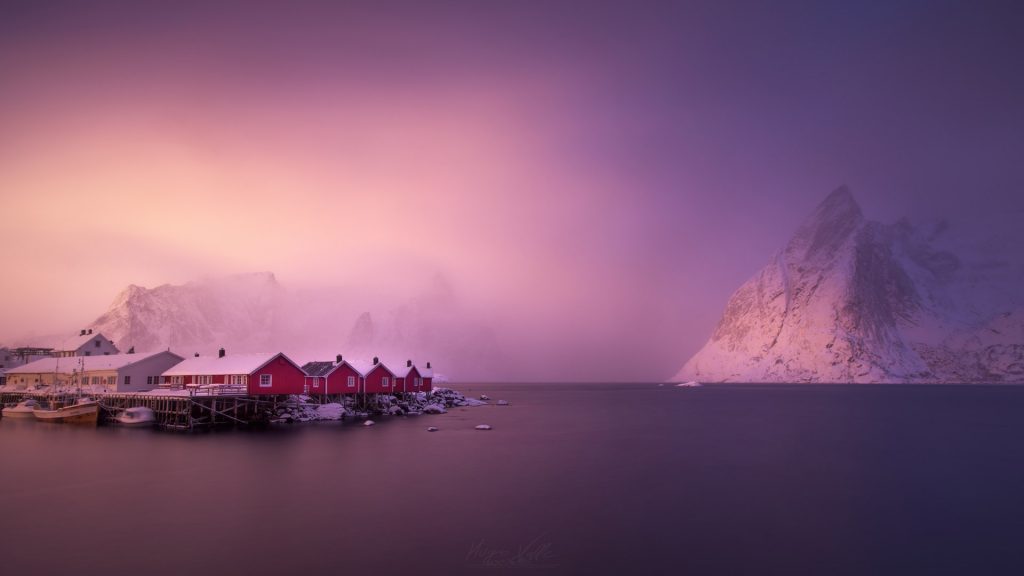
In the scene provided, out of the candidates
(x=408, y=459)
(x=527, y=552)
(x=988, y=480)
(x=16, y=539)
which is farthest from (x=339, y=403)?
(x=988, y=480)

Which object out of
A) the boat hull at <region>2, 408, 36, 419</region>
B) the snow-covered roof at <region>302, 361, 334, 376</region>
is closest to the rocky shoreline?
the snow-covered roof at <region>302, 361, 334, 376</region>

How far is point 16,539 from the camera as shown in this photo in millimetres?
23438

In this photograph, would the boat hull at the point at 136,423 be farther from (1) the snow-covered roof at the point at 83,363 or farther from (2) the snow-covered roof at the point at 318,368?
(2) the snow-covered roof at the point at 318,368

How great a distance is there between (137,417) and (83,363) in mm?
19741

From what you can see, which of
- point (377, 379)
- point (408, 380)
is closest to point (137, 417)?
point (377, 379)

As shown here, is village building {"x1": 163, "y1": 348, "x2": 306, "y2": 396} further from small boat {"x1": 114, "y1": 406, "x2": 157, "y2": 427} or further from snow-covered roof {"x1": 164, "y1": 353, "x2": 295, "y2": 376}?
small boat {"x1": 114, "y1": 406, "x2": 157, "y2": 427}

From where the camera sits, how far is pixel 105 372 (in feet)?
257

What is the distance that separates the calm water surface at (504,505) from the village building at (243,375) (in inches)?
486

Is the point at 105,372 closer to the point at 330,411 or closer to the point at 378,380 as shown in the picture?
the point at 330,411

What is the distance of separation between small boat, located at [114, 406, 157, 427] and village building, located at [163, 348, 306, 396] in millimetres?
5447

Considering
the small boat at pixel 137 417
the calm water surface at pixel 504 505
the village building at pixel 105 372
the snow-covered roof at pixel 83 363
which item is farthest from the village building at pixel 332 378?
the snow-covered roof at pixel 83 363

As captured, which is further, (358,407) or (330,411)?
(358,407)

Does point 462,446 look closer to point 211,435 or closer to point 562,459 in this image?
point 562,459

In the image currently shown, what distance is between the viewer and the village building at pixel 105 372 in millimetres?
76688
